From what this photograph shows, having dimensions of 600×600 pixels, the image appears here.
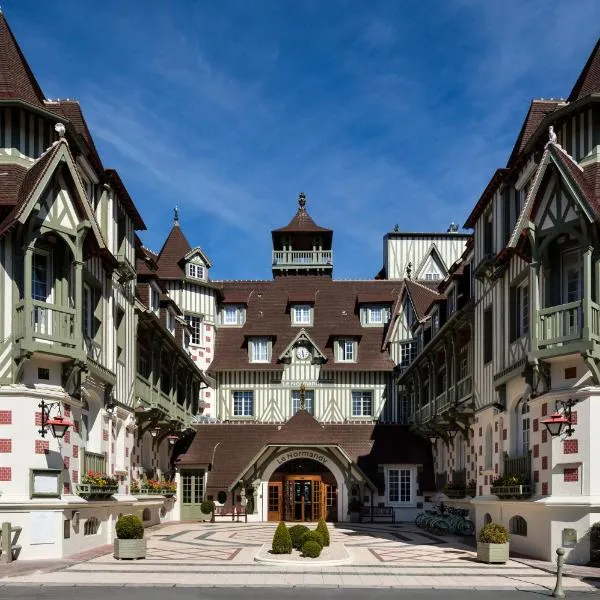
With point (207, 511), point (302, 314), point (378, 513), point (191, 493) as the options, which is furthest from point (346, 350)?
point (207, 511)

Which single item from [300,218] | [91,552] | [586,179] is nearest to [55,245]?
[91,552]

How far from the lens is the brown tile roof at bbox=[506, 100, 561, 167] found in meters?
23.5

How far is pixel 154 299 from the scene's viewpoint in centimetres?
3503

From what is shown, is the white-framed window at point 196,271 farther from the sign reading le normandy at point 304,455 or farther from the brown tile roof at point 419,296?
the sign reading le normandy at point 304,455

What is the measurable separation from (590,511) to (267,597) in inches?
305

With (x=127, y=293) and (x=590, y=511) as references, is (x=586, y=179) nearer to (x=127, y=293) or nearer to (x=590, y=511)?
(x=590, y=511)

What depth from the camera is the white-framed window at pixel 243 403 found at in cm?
4569

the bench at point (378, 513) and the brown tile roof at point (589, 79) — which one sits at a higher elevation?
the brown tile roof at point (589, 79)

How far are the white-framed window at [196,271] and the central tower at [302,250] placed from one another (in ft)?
19.5

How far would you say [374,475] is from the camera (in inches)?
1555

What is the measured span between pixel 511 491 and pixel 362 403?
81.3 ft

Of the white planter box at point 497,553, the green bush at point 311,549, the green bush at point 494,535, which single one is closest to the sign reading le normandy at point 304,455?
the green bush at point 311,549

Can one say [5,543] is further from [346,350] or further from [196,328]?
[346,350]

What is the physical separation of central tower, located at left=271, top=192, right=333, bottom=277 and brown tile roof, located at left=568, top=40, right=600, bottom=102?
30.3m
